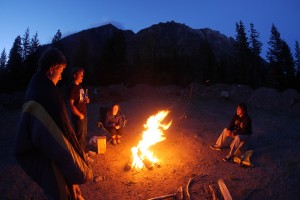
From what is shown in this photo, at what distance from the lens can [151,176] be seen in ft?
23.0

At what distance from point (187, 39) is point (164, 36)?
7.03m

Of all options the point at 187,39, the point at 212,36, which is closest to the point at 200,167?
the point at 187,39

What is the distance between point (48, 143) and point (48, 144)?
10 mm

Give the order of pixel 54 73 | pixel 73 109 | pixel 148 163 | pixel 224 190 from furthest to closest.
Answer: pixel 148 163
pixel 73 109
pixel 224 190
pixel 54 73

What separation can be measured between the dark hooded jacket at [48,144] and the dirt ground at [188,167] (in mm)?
3605

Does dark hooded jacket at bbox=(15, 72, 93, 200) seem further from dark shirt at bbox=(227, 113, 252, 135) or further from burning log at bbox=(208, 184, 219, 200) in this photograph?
dark shirt at bbox=(227, 113, 252, 135)

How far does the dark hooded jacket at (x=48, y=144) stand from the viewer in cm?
246

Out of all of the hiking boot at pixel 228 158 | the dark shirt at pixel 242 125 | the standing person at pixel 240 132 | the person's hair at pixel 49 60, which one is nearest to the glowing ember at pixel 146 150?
the hiking boot at pixel 228 158

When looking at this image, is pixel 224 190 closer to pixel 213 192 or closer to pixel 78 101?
pixel 213 192

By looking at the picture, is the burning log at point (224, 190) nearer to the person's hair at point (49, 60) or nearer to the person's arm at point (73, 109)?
the person's arm at point (73, 109)

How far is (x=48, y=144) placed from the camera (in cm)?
245

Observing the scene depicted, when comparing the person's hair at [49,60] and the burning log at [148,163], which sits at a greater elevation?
the person's hair at [49,60]

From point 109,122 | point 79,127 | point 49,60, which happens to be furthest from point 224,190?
point 109,122

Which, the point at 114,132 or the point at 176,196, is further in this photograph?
the point at 114,132
